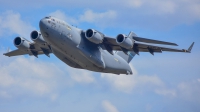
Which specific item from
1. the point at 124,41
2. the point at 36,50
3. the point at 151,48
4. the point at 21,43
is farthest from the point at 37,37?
the point at 151,48

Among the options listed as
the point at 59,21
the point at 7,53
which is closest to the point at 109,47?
the point at 59,21

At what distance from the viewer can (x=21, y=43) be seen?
129ft

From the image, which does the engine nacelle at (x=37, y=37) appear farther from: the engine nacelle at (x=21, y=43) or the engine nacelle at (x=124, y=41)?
the engine nacelle at (x=124, y=41)

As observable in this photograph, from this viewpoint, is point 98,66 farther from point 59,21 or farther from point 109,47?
point 59,21

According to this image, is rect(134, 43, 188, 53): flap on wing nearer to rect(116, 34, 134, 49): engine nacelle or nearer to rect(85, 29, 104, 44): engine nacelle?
rect(116, 34, 134, 49): engine nacelle

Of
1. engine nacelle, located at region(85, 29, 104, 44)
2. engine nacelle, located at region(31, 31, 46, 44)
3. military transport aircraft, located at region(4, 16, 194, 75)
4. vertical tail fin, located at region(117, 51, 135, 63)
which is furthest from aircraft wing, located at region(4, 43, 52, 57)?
vertical tail fin, located at region(117, 51, 135, 63)

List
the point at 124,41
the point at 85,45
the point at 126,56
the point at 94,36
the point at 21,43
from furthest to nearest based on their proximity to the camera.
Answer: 1. the point at 126,56
2. the point at 21,43
3. the point at 85,45
4. the point at 94,36
5. the point at 124,41

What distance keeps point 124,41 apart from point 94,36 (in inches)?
90.5

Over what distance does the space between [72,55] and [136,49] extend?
5230mm

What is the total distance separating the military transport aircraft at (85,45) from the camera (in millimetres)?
34469

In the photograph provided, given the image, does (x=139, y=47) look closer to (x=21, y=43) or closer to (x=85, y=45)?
(x=85, y=45)

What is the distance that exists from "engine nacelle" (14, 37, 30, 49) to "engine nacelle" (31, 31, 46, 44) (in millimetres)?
2246

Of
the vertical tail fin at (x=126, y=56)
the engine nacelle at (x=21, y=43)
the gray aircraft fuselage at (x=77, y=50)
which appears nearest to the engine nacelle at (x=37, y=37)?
the gray aircraft fuselage at (x=77, y=50)

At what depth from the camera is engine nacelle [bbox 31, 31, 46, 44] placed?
37312 millimetres
